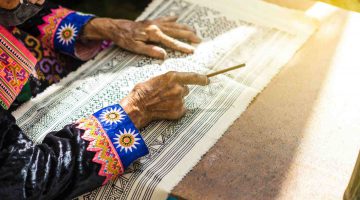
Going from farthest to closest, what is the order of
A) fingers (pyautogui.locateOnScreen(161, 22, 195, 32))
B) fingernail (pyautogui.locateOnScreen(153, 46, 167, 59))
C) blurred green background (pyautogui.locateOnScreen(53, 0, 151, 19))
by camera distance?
1. blurred green background (pyautogui.locateOnScreen(53, 0, 151, 19))
2. fingers (pyautogui.locateOnScreen(161, 22, 195, 32))
3. fingernail (pyautogui.locateOnScreen(153, 46, 167, 59))

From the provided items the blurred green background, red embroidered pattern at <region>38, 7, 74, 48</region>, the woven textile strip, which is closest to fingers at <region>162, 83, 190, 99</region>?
the woven textile strip

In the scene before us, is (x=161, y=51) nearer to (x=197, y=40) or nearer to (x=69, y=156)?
(x=197, y=40)

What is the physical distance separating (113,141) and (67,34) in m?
0.72

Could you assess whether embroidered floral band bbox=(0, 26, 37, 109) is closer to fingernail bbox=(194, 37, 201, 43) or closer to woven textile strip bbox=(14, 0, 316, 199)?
woven textile strip bbox=(14, 0, 316, 199)

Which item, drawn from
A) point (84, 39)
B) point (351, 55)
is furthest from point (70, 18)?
point (351, 55)

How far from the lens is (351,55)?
1.89m

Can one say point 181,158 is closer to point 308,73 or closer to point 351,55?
point 308,73

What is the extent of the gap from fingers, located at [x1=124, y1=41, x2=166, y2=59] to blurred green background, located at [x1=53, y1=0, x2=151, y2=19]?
701mm

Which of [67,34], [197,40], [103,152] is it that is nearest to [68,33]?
[67,34]

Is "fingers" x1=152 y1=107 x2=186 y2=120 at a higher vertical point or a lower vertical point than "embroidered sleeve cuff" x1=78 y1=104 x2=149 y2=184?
lower

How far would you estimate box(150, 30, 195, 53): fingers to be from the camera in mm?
1977

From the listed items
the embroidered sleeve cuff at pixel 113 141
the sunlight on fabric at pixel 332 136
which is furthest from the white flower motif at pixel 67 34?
the sunlight on fabric at pixel 332 136

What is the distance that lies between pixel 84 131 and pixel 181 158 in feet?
1.01

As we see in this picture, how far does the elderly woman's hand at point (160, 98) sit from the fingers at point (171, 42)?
0.34m
